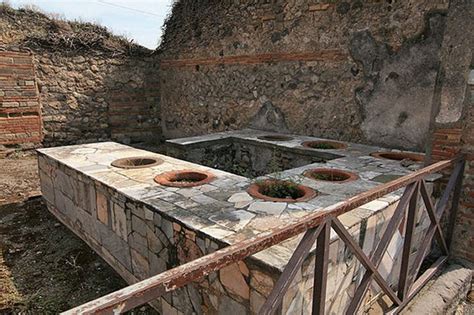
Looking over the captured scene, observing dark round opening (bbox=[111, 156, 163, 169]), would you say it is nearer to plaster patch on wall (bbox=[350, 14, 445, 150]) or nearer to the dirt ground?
the dirt ground

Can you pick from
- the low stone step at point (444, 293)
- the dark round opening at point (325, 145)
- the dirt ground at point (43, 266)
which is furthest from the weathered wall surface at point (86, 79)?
→ the low stone step at point (444, 293)

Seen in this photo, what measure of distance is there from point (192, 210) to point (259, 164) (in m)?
3.14

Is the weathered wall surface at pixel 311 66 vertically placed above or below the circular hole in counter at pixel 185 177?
above

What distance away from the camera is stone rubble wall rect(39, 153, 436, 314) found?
6.74ft

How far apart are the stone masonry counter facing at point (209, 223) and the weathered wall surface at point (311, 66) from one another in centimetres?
122

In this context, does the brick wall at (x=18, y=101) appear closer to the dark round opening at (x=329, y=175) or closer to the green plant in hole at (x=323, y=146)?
the green plant in hole at (x=323, y=146)

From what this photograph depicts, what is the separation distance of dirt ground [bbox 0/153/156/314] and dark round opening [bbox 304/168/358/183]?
7.19 feet

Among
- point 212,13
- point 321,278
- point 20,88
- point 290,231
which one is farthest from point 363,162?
point 20,88

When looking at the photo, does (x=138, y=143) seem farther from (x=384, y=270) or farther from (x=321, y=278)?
(x=321, y=278)

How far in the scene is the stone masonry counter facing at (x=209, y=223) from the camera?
2.11m

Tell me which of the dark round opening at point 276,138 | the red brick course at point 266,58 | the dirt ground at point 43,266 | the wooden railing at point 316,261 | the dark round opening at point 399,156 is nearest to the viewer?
the wooden railing at point 316,261

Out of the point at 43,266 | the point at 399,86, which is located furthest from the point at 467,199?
the point at 43,266

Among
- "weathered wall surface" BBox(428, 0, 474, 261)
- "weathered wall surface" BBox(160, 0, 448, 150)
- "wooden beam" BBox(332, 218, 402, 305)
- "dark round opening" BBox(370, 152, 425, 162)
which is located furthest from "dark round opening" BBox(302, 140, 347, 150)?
"wooden beam" BBox(332, 218, 402, 305)

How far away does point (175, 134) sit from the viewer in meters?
9.52
